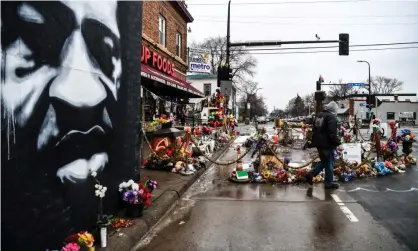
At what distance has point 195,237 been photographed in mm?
4922

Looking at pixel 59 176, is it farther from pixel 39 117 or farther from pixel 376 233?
pixel 376 233

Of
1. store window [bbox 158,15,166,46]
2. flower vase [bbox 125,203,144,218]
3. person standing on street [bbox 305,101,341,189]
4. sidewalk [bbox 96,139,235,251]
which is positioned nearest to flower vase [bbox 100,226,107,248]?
sidewalk [bbox 96,139,235,251]

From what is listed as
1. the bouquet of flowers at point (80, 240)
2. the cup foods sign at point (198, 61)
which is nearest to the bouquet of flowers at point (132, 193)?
the bouquet of flowers at point (80, 240)

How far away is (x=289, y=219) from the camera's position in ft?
18.8

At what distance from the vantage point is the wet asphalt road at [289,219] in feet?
15.3

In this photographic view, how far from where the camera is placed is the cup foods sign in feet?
73.2

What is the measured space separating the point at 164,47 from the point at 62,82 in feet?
49.6

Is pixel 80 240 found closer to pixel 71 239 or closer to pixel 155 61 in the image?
pixel 71 239

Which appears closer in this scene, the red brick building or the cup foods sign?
the red brick building

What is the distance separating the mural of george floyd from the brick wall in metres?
10.7

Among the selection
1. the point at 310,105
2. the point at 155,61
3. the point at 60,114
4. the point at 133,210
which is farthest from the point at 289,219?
the point at 310,105

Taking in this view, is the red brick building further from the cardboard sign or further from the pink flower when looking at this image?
the pink flower

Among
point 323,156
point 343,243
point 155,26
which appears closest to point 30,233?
point 343,243

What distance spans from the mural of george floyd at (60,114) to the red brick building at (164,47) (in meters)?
7.15
